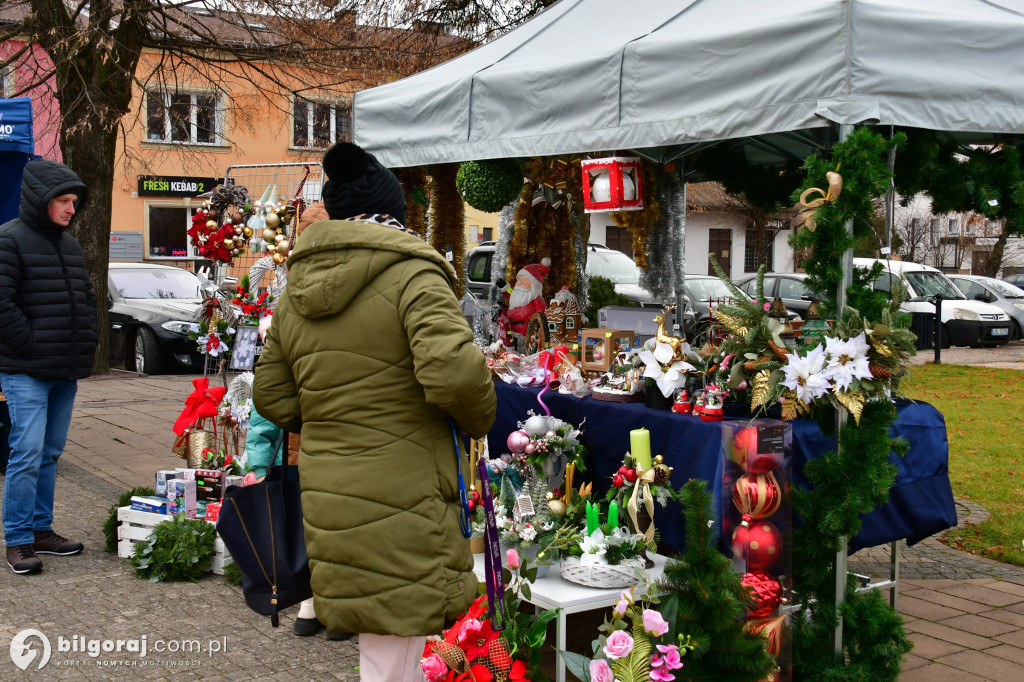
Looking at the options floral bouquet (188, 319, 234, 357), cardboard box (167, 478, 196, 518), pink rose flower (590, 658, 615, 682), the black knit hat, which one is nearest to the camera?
the black knit hat

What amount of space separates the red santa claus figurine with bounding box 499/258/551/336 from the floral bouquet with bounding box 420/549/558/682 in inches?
119

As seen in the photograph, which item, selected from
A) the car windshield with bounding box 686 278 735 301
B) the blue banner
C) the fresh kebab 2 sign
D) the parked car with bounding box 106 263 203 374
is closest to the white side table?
the blue banner

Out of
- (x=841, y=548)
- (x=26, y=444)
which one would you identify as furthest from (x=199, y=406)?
(x=841, y=548)

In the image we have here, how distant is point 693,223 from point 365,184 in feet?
104

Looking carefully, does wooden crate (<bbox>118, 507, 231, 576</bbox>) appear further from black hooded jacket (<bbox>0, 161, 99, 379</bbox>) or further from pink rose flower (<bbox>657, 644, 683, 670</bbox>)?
pink rose flower (<bbox>657, 644, 683, 670</bbox>)

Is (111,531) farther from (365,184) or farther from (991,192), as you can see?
(991,192)

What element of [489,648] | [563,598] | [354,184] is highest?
[354,184]

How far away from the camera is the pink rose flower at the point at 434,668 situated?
3.30 metres

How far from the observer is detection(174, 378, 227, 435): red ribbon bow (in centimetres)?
552

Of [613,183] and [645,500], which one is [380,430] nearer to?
[645,500]

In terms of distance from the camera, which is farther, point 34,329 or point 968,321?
point 968,321

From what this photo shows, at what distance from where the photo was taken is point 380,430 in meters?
2.60

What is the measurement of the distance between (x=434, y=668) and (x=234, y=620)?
144cm

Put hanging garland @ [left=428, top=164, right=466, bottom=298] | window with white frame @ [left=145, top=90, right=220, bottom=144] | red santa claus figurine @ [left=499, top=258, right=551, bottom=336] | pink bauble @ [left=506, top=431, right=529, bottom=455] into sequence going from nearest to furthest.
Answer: pink bauble @ [left=506, top=431, right=529, bottom=455] < hanging garland @ [left=428, top=164, right=466, bottom=298] < red santa claus figurine @ [left=499, top=258, right=551, bottom=336] < window with white frame @ [left=145, top=90, right=220, bottom=144]
